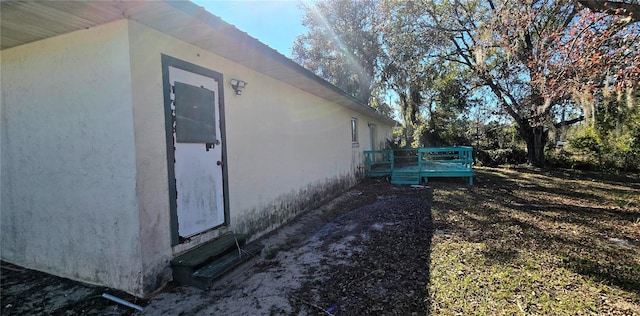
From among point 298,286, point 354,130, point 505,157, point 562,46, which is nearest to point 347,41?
point 354,130

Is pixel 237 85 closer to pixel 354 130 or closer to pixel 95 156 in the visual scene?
pixel 95 156

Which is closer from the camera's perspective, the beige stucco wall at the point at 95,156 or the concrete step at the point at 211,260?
the beige stucco wall at the point at 95,156

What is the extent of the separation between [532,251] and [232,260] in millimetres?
3528

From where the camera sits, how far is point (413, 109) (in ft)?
54.6

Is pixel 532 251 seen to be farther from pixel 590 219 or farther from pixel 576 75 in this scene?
pixel 576 75

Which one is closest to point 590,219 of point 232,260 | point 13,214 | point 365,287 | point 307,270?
point 365,287

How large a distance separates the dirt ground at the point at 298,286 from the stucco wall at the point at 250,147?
1.65 ft

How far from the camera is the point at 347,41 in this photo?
50.6 ft

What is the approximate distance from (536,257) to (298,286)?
2.74 metres

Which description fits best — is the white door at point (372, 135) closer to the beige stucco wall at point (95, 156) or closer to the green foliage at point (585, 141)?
the beige stucco wall at point (95, 156)

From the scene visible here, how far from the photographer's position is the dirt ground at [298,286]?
8.02 feet

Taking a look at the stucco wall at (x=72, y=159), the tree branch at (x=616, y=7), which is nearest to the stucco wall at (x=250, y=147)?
the stucco wall at (x=72, y=159)

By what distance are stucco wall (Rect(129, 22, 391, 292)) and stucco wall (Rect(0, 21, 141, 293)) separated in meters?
0.12

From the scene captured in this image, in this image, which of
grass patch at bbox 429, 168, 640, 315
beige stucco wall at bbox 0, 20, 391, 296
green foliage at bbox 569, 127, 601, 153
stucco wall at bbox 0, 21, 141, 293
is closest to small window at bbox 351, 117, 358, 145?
grass patch at bbox 429, 168, 640, 315
